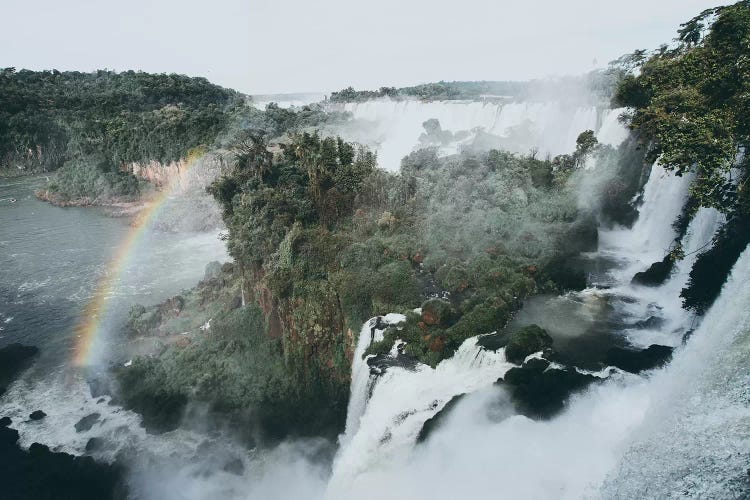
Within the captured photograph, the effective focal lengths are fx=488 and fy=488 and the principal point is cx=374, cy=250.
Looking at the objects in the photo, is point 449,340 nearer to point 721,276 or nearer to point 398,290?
point 398,290

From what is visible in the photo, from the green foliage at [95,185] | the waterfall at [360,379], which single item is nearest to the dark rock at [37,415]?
the waterfall at [360,379]

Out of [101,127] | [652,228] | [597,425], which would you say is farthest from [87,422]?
[101,127]

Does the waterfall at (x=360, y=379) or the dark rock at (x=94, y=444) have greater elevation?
the waterfall at (x=360, y=379)

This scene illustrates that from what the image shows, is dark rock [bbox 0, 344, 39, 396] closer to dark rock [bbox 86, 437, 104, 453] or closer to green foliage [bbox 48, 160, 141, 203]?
dark rock [bbox 86, 437, 104, 453]

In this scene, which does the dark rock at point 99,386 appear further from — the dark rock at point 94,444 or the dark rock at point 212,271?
the dark rock at point 212,271

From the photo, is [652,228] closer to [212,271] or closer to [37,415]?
[212,271]

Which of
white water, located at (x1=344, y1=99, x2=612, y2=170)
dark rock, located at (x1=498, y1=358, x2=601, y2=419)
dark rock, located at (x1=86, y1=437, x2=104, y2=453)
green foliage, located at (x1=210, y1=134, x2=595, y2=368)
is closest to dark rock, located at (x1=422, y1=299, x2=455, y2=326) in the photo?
green foliage, located at (x1=210, y1=134, x2=595, y2=368)

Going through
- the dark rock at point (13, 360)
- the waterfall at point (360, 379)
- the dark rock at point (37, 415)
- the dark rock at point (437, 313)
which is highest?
the dark rock at point (437, 313)
